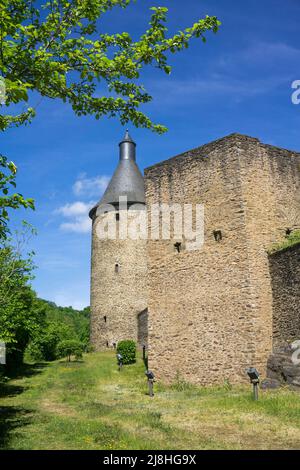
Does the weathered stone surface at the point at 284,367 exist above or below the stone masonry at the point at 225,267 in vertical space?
below

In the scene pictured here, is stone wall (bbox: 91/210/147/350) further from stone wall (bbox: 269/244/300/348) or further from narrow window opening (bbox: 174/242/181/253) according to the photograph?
stone wall (bbox: 269/244/300/348)

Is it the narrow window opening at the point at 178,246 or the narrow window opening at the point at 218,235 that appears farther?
the narrow window opening at the point at 178,246

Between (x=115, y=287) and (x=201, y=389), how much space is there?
740 inches

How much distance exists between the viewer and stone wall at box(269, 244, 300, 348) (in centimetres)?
1238

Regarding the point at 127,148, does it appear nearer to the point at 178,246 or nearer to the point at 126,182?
the point at 126,182

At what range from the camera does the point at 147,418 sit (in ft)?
30.1

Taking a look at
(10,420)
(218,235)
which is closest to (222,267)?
(218,235)

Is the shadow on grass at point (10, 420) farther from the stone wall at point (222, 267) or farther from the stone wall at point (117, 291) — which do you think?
→ the stone wall at point (117, 291)

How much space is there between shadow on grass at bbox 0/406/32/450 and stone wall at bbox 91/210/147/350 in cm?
1907

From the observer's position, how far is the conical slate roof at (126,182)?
33.0m

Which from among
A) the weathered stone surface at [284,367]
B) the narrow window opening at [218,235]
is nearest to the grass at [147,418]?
the weathered stone surface at [284,367]

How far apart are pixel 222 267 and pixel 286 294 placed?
6.59ft

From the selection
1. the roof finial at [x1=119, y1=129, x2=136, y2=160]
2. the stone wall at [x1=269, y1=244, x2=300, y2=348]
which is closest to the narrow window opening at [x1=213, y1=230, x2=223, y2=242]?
the stone wall at [x1=269, y1=244, x2=300, y2=348]
